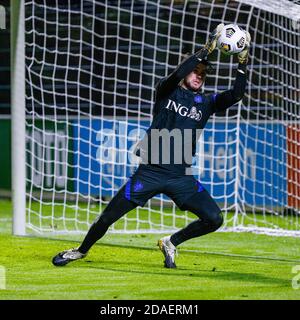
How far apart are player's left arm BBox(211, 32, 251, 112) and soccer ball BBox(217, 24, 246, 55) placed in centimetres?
6

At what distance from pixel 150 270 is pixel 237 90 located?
5.40 ft

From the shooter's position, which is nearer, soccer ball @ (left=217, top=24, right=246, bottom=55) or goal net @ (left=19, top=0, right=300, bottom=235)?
soccer ball @ (left=217, top=24, right=246, bottom=55)

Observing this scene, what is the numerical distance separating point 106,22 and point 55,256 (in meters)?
6.91

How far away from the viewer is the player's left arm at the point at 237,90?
887 cm

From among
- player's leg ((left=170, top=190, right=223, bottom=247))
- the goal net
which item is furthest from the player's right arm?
the goal net

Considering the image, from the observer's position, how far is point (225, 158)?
14117 millimetres

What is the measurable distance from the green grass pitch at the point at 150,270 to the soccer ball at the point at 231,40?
1807mm

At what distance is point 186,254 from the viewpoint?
10258 millimetres

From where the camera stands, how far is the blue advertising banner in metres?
14.0

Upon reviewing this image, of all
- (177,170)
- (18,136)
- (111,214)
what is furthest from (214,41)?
(18,136)

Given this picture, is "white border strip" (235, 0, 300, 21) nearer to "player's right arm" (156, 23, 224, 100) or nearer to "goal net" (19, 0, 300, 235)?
"goal net" (19, 0, 300, 235)

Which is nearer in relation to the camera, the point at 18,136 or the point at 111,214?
the point at 111,214

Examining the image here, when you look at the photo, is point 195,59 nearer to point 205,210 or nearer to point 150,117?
A: point 205,210

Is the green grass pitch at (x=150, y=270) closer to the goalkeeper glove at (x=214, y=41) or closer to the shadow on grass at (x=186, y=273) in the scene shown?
the shadow on grass at (x=186, y=273)
